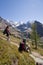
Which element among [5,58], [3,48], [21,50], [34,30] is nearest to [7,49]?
[3,48]

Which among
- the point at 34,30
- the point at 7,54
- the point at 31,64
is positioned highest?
the point at 34,30

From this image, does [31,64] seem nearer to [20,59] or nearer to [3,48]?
[20,59]

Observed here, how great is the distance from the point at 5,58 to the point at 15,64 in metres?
1.31

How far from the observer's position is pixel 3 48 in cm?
1978

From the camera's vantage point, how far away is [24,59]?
802 inches

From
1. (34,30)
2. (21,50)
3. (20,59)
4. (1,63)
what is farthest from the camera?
(34,30)

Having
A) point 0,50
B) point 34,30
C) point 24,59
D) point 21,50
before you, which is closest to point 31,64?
point 24,59

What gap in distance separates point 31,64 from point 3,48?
13.4 ft

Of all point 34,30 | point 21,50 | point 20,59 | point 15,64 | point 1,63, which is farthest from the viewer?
point 34,30

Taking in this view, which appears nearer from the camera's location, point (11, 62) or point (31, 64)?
point (11, 62)

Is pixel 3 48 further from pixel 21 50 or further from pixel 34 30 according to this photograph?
pixel 34 30

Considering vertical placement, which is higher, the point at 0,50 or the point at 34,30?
the point at 34,30

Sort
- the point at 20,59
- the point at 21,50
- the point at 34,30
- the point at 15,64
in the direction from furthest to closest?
the point at 34,30 → the point at 21,50 → the point at 20,59 → the point at 15,64

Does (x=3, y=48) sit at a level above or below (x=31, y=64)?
above
